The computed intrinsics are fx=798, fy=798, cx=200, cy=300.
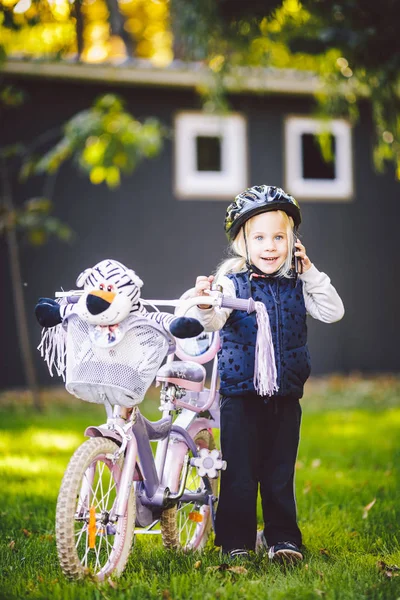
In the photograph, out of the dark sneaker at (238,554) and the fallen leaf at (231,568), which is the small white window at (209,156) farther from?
the fallen leaf at (231,568)

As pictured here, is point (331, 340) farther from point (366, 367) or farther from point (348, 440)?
point (348, 440)

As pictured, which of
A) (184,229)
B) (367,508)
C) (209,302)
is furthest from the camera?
(184,229)

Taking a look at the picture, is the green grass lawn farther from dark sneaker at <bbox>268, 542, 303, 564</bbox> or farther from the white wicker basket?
the white wicker basket

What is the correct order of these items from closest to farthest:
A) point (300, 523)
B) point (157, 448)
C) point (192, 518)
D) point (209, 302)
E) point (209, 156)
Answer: point (209, 302) < point (157, 448) < point (192, 518) < point (300, 523) < point (209, 156)

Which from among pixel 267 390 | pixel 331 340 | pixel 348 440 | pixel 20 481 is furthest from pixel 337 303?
pixel 331 340

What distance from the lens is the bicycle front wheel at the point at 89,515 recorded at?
2750mm

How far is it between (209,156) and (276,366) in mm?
8182

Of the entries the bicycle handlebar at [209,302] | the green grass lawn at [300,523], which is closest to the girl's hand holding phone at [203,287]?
the bicycle handlebar at [209,302]

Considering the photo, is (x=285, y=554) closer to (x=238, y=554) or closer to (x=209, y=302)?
(x=238, y=554)

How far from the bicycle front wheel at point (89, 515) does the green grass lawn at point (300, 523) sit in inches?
3.2

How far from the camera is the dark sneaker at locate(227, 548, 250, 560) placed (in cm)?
334

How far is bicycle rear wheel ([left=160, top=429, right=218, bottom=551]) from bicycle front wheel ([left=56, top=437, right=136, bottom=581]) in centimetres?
31

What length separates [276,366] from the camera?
3.31m

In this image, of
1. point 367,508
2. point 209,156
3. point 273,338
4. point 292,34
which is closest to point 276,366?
point 273,338
